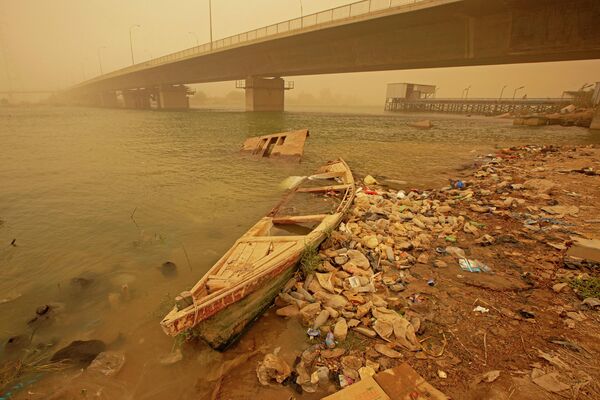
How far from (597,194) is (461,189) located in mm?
3447

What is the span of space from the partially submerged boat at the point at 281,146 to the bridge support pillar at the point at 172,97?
7486 cm

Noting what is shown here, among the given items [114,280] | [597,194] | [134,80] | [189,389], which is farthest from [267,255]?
[134,80]

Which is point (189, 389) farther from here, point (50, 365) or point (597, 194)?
point (597, 194)

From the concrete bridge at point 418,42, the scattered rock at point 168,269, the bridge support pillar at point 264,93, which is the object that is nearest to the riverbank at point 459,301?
the scattered rock at point 168,269

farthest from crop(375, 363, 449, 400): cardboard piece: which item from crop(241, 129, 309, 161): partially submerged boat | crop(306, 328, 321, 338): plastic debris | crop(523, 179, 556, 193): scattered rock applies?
crop(241, 129, 309, 161): partially submerged boat

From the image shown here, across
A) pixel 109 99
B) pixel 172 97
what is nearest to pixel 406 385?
pixel 172 97

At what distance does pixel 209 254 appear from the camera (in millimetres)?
6172

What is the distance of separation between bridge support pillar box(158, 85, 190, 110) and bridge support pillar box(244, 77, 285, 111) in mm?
35235

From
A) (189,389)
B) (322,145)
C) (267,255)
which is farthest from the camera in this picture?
(322,145)

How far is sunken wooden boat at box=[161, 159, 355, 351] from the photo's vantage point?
128 inches

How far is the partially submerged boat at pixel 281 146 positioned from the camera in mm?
15602

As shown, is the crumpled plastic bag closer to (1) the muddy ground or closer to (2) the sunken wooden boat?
(1) the muddy ground

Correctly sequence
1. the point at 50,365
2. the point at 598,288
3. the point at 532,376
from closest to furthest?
the point at 532,376
the point at 50,365
the point at 598,288

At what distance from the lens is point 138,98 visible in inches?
3440
